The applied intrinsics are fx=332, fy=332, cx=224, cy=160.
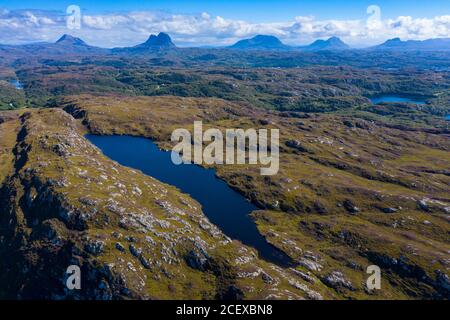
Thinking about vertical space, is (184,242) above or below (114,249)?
below

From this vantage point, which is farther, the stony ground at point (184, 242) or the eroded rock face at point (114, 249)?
the stony ground at point (184, 242)

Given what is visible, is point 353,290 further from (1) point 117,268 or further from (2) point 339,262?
(1) point 117,268

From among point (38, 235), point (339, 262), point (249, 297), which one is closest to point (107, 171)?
point (38, 235)

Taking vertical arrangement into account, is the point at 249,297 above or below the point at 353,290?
above

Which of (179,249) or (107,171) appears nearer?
(179,249)

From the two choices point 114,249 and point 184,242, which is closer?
point 114,249

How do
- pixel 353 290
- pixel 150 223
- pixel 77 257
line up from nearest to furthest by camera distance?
1. pixel 77 257
2. pixel 353 290
3. pixel 150 223

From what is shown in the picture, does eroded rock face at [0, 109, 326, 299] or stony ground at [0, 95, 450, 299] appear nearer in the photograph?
eroded rock face at [0, 109, 326, 299]

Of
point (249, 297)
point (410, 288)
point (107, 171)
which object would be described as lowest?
point (410, 288)
